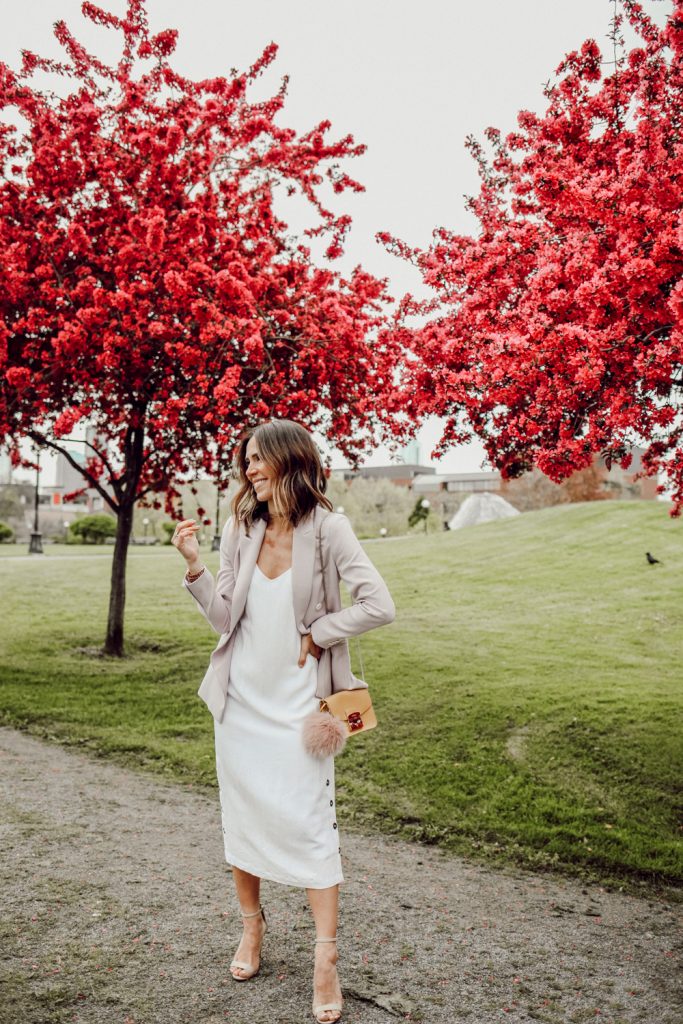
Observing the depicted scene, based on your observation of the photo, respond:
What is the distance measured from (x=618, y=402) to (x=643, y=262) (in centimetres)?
97

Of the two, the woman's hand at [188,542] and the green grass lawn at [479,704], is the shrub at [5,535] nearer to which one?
the green grass lawn at [479,704]

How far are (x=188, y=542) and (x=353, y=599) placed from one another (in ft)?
2.42

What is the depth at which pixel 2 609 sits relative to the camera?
672 inches

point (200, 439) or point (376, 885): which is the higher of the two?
point (200, 439)

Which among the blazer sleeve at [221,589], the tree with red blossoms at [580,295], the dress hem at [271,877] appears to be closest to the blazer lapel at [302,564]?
the blazer sleeve at [221,589]

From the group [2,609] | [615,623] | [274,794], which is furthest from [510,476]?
[2,609]

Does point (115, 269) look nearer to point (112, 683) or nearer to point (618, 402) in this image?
point (112, 683)

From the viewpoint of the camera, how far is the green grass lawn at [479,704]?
21.4 feet

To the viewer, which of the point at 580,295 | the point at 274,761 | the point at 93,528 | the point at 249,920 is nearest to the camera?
the point at 274,761

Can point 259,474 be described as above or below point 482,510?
below

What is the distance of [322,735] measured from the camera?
132 inches

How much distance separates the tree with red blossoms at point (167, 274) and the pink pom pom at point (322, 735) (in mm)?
5801

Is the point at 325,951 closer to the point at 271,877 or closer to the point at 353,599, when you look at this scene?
the point at 271,877

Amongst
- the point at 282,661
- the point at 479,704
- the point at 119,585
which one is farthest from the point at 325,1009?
the point at 119,585
